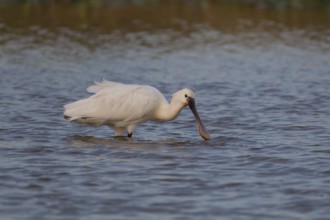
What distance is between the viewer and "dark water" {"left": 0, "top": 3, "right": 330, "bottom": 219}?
7.04 meters

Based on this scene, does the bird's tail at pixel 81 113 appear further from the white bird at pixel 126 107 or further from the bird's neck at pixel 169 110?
the bird's neck at pixel 169 110

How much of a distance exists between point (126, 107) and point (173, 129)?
111cm

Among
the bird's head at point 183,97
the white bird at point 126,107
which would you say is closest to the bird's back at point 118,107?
the white bird at point 126,107

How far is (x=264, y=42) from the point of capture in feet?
66.4

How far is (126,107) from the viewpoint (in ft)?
32.1

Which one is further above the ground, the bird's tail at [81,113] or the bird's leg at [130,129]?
the bird's tail at [81,113]

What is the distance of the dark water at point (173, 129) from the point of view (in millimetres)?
7043

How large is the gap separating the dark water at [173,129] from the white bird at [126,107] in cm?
23

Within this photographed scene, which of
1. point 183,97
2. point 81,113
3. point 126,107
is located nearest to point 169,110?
point 183,97

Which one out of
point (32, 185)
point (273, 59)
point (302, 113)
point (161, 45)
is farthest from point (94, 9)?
point (32, 185)

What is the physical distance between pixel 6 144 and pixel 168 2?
834 inches

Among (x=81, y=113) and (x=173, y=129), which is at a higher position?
(x=81, y=113)

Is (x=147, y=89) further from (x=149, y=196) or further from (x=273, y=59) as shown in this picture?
(x=273, y=59)

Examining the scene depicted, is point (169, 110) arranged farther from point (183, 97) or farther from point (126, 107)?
point (126, 107)
